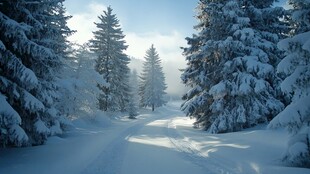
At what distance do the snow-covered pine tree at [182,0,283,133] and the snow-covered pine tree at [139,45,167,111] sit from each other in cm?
4284

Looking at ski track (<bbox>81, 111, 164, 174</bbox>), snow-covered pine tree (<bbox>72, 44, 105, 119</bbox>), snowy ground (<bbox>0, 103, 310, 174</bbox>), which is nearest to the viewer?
ski track (<bbox>81, 111, 164, 174</bbox>)

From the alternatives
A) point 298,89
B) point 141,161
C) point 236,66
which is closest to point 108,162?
point 141,161

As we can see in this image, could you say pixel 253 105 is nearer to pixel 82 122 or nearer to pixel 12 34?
pixel 12 34

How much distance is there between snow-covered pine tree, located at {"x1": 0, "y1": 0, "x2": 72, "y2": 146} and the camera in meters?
9.38

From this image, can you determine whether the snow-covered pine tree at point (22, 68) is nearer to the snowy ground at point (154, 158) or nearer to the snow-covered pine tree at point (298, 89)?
the snowy ground at point (154, 158)

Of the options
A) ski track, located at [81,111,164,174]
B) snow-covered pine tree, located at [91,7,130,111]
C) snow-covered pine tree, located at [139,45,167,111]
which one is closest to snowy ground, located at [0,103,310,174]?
ski track, located at [81,111,164,174]

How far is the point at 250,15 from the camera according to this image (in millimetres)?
19312

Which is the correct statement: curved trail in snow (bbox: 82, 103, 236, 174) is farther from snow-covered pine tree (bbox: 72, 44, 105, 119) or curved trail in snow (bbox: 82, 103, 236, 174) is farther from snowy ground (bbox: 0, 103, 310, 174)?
snow-covered pine tree (bbox: 72, 44, 105, 119)

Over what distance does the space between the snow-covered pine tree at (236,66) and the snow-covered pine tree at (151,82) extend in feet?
141

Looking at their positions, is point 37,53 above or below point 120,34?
below

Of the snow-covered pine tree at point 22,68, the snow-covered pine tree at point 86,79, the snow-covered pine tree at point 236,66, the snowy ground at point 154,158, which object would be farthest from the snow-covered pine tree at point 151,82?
the snow-covered pine tree at point 22,68

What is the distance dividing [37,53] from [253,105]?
13.3 m

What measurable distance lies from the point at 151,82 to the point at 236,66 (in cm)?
4703

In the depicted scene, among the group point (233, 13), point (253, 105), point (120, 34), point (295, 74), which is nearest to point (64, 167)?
point (295, 74)
